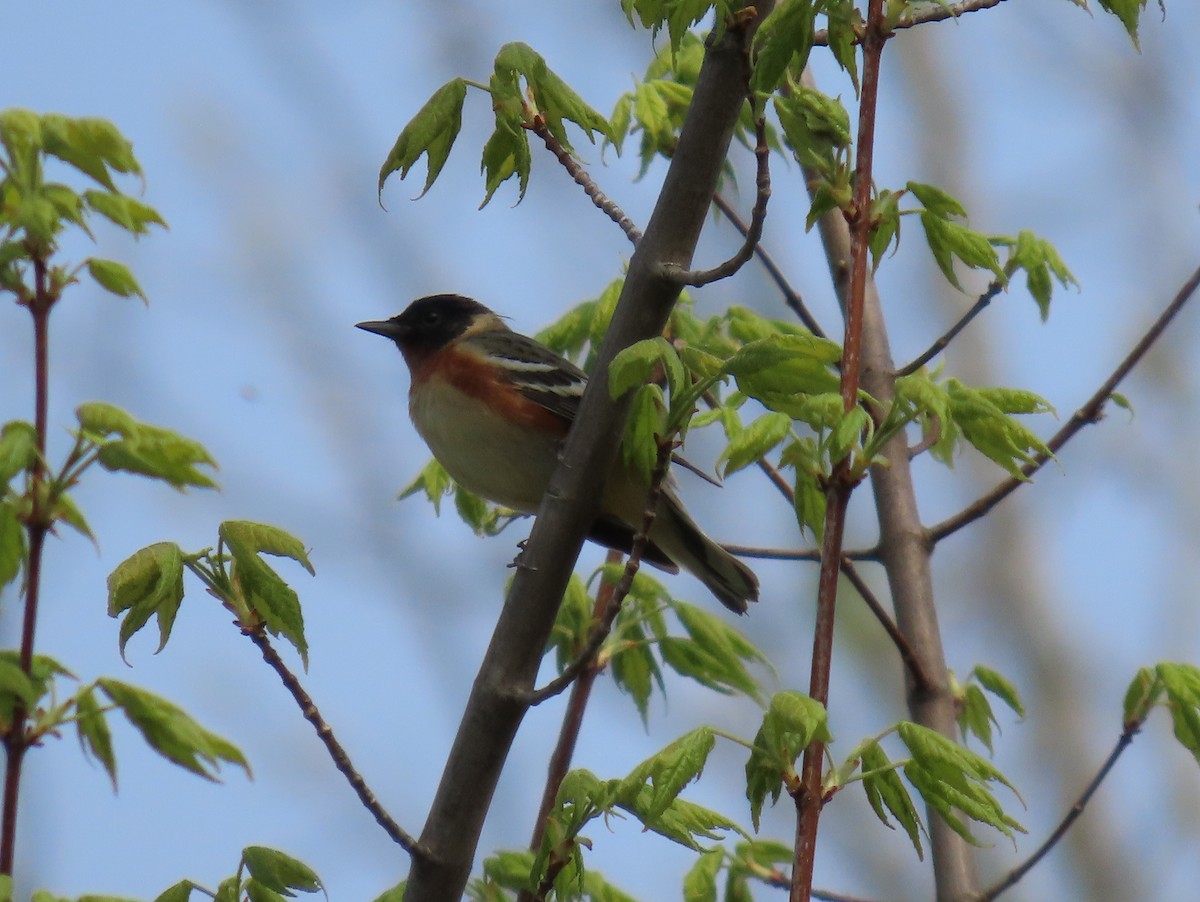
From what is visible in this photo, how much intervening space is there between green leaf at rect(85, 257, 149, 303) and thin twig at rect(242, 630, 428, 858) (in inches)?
28.0

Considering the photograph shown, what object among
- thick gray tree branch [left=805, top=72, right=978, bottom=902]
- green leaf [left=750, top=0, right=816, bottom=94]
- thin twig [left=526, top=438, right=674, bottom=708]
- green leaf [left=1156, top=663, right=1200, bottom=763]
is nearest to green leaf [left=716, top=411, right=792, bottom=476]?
thin twig [left=526, top=438, right=674, bottom=708]

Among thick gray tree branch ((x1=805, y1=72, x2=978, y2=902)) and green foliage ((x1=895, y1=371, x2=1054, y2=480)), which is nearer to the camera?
green foliage ((x1=895, y1=371, x2=1054, y2=480))

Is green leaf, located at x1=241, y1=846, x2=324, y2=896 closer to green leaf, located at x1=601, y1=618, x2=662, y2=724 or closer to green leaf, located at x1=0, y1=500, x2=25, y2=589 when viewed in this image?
green leaf, located at x1=0, y1=500, x2=25, y2=589

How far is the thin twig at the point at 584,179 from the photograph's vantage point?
334 centimetres

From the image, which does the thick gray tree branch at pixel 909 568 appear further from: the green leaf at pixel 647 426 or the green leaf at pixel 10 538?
the green leaf at pixel 10 538

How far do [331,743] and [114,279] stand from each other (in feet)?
3.38

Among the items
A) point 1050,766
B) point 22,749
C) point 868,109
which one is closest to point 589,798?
point 22,749

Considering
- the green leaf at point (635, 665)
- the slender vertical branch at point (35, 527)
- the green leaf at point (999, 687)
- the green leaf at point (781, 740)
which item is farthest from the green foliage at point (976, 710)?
the slender vertical branch at point (35, 527)

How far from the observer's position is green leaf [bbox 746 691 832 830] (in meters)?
2.31

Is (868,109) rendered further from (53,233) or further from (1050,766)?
(1050,766)

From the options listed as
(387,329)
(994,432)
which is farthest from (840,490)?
(387,329)

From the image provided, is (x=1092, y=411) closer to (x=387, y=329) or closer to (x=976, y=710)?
(x=976, y=710)

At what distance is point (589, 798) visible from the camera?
281 centimetres

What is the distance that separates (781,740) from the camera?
7.96ft
